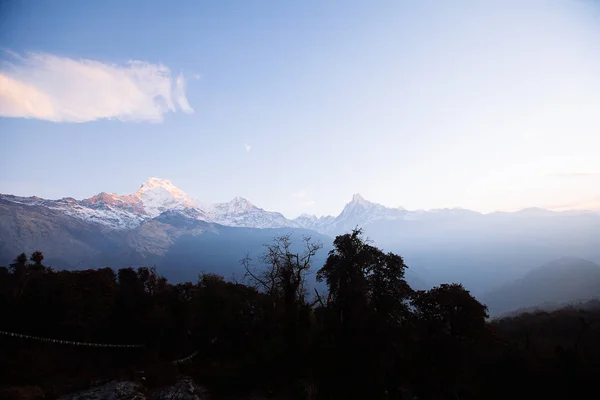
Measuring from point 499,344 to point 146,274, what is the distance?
4420 centimetres

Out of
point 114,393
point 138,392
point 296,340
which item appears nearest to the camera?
point 114,393

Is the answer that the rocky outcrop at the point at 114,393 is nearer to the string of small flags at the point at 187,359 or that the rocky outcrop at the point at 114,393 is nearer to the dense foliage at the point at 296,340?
the dense foliage at the point at 296,340

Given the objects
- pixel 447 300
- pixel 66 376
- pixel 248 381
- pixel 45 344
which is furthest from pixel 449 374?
pixel 45 344

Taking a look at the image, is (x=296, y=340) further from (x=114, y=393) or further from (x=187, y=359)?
(x=114, y=393)

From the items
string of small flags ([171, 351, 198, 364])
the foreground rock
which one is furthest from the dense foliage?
the foreground rock

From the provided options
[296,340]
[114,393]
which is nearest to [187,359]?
[114,393]

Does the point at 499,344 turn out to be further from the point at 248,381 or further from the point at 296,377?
the point at 248,381

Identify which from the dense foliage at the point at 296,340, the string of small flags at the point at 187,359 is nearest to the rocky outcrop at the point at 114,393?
the dense foliage at the point at 296,340

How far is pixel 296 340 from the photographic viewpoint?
1329 inches

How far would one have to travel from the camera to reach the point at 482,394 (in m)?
33.8

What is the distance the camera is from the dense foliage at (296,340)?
28.1m

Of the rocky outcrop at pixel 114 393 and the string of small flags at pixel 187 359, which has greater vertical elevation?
the rocky outcrop at pixel 114 393

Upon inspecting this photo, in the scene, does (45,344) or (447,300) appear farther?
(45,344)

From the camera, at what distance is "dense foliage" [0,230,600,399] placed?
28.1 meters
